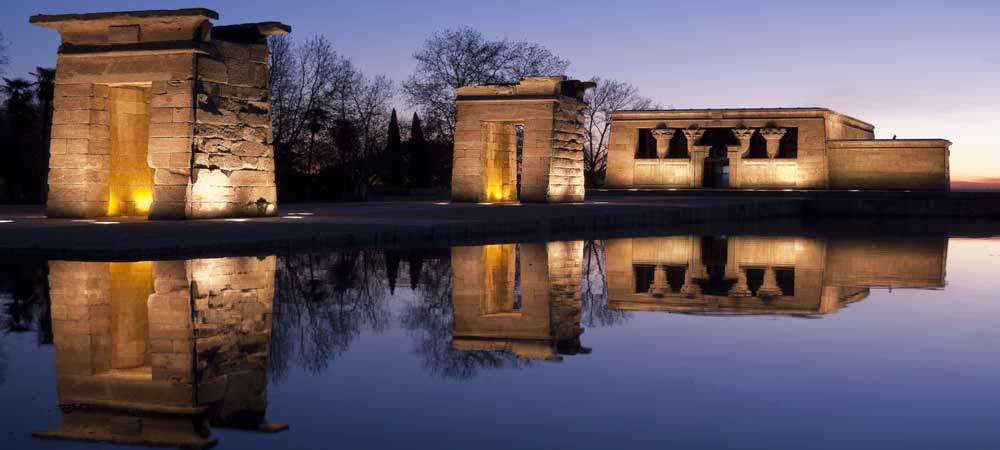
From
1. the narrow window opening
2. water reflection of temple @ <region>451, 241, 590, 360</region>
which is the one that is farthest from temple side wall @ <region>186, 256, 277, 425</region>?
the narrow window opening

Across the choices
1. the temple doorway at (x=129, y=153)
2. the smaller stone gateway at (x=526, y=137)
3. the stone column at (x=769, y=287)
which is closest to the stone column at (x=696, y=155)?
the smaller stone gateway at (x=526, y=137)

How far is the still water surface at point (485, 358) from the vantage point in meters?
4.09

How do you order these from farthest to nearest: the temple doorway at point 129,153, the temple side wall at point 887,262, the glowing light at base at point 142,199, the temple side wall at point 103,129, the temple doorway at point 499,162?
1. the temple doorway at point 499,162
2. the glowing light at base at point 142,199
3. the temple doorway at point 129,153
4. the temple side wall at point 103,129
5. the temple side wall at point 887,262

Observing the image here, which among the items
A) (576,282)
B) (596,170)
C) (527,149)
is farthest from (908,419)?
(596,170)

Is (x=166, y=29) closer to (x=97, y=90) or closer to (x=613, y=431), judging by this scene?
(x=97, y=90)

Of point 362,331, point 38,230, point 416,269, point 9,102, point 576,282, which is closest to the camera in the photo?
point 362,331

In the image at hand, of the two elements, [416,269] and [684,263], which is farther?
[684,263]

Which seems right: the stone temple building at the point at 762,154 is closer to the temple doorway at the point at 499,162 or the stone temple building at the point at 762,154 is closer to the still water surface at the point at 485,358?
the temple doorway at the point at 499,162

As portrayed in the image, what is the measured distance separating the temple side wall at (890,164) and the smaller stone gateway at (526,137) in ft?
58.6

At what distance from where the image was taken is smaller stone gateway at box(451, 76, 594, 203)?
28.3 meters

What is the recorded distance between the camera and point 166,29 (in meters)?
17.6

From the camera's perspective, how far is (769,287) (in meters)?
10.1

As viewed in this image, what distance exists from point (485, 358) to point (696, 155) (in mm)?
39582

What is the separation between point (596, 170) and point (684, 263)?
47.7 m
